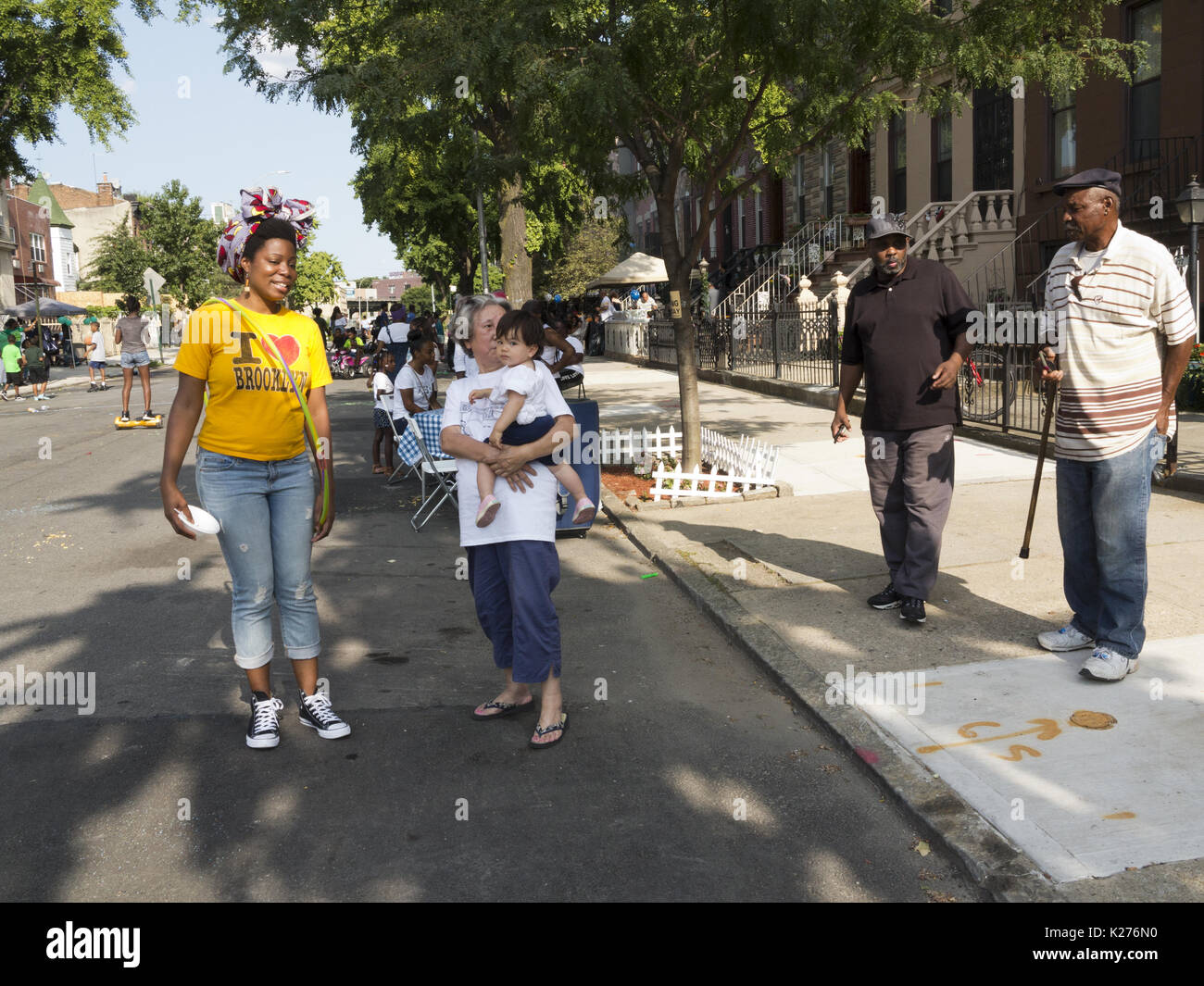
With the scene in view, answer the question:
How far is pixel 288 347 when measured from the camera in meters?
4.39

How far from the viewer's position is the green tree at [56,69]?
31.2 m

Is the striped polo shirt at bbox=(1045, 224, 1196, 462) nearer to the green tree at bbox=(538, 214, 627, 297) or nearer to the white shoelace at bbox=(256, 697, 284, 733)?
the white shoelace at bbox=(256, 697, 284, 733)

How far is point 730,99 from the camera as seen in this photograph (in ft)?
32.3

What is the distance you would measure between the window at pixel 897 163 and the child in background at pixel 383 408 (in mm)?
16993

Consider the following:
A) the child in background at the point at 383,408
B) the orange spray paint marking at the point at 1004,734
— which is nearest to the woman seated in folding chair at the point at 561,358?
the child in background at the point at 383,408

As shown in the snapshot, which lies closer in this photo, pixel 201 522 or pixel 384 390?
pixel 201 522

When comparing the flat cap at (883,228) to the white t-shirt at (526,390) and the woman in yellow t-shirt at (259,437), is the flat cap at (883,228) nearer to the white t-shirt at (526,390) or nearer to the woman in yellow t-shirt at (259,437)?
the white t-shirt at (526,390)

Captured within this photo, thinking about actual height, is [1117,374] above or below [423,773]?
above

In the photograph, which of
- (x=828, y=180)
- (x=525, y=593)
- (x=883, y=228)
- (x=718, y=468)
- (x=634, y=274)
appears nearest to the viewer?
(x=525, y=593)

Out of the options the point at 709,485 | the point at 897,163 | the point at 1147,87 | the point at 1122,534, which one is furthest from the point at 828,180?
the point at 1122,534

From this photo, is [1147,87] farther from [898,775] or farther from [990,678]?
[898,775]

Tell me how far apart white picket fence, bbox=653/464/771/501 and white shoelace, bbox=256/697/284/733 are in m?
5.44

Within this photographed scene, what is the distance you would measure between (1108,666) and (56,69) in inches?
1387
